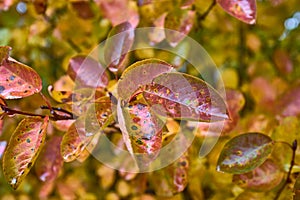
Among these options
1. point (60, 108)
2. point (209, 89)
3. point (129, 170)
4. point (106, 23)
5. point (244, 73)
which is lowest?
point (244, 73)

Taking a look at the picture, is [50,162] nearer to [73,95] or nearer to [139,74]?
[73,95]

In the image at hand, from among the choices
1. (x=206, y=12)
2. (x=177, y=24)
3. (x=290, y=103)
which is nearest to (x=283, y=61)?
(x=290, y=103)

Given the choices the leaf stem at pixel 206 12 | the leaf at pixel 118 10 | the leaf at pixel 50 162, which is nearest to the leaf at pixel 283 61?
the leaf stem at pixel 206 12

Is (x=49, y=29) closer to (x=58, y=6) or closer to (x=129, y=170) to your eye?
(x=58, y=6)

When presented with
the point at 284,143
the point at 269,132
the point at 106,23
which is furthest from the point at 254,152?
the point at 106,23

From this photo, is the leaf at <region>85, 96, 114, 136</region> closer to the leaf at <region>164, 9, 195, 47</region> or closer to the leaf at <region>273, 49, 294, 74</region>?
the leaf at <region>164, 9, 195, 47</region>

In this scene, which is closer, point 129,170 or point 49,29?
point 129,170
